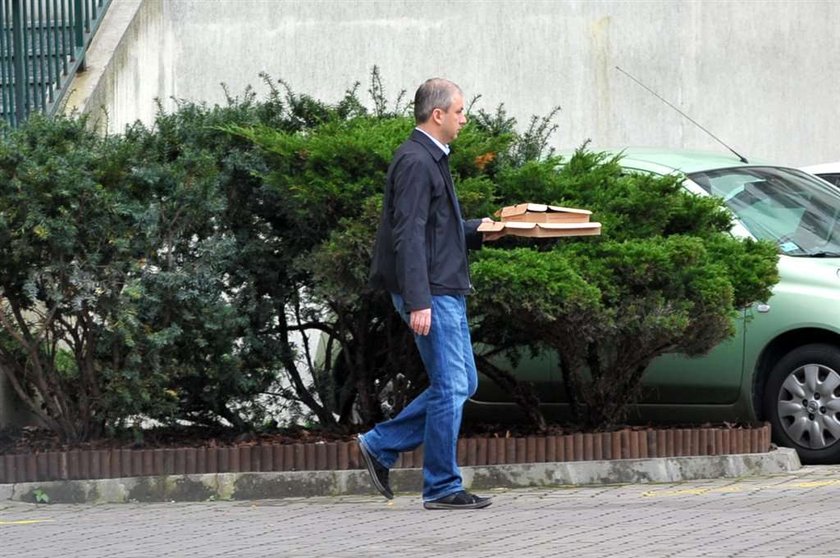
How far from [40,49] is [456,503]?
620 cm

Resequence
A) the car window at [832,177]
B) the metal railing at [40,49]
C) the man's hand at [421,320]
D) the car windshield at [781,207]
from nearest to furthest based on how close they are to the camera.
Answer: the man's hand at [421,320]
the car windshield at [781,207]
the metal railing at [40,49]
the car window at [832,177]

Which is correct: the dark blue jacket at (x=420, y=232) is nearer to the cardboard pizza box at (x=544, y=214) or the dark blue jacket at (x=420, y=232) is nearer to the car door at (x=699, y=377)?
the cardboard pizza box at (x=544, y=214)

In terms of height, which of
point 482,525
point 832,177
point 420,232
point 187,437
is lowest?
point 482,525

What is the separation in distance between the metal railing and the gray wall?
1603 millimetres

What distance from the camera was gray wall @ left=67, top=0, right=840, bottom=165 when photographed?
16.0 metres

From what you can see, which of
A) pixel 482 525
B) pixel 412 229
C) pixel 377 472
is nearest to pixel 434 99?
pixel 412 229

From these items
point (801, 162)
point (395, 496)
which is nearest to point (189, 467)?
point (395, 496)

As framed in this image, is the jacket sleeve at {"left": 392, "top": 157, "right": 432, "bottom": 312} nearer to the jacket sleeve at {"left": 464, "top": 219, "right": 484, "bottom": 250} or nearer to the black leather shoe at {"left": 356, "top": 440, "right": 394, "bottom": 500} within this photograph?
the jacket sleeve at {"left": 464, "top": 219, "right": 484, "bottom": 250}

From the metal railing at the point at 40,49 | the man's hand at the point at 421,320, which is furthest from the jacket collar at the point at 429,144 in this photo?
the metal railing at the point at 40,49

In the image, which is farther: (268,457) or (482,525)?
(268,457)

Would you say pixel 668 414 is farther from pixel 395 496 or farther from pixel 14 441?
pixel 14 441

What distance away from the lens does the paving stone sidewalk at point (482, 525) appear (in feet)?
22.3

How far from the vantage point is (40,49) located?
1255 cm

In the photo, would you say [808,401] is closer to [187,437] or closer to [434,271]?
[434,271]
